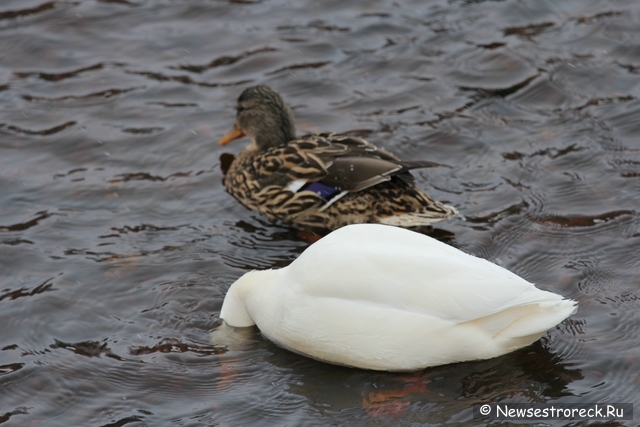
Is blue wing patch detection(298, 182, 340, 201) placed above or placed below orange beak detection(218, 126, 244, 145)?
below

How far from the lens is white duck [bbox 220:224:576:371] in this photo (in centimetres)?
536

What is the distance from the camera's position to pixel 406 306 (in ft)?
17.8

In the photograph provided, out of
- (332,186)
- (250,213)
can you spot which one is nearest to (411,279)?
(332,186)

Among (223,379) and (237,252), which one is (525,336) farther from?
(237,252)

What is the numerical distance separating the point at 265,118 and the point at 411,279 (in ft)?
11.1

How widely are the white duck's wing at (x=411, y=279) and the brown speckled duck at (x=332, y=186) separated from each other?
5.26ft

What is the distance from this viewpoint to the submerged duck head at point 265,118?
27.8 ft

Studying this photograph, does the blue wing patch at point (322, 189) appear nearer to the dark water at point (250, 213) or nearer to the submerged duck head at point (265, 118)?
the dark water at point (250, 213)

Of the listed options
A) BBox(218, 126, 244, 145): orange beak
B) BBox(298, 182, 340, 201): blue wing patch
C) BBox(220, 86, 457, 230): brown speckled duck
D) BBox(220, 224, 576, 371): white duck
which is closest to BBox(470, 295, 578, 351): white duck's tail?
BBox(220, 224, 576, 371): white duck

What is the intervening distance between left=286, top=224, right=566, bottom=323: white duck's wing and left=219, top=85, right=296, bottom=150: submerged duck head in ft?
9.40

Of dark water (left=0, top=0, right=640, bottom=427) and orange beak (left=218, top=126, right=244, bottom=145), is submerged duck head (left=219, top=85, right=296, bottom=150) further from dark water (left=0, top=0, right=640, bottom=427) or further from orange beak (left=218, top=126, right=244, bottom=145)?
dark water (left=0, top=0, right=640, bottom=427)

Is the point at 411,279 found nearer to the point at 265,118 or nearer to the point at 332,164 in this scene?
the point at 332,164

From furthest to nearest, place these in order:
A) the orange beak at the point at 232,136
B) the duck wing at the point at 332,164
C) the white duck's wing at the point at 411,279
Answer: the orange beak at the point at 232,136, the duck wing at the point at 332,164, the white duck's wing at the point at 411,279

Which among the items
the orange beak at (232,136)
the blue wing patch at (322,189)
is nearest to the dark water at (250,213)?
the orange beak at (232,136)
